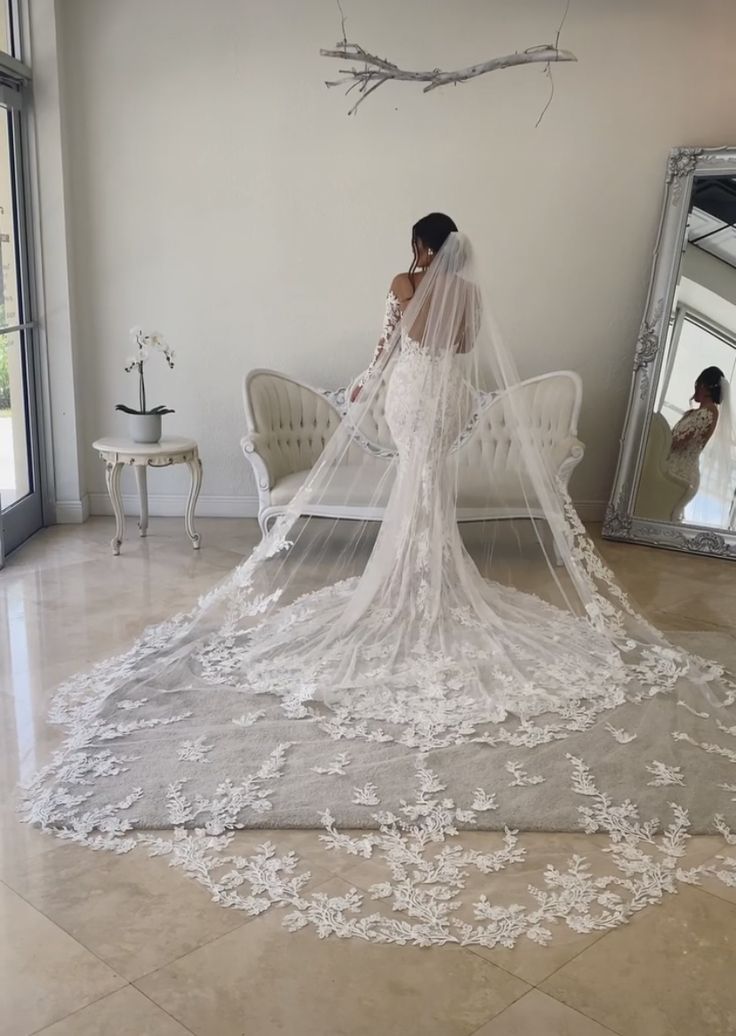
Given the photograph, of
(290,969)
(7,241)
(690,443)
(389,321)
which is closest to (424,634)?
(389,321)

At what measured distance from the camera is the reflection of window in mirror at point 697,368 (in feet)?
18.9

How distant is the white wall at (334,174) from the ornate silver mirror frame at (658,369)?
0.25 m

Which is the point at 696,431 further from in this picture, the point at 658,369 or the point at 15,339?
the point at 15,339

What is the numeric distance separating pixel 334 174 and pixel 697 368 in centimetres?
249

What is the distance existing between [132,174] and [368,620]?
11.7 ft

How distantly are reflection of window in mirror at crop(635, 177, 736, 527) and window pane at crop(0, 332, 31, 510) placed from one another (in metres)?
3.76

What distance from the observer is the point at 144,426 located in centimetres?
543

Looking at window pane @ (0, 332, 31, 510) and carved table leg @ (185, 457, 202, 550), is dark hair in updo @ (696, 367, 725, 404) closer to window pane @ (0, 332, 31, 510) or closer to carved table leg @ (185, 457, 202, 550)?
carved table leg @ (185, 457, 202, 550)

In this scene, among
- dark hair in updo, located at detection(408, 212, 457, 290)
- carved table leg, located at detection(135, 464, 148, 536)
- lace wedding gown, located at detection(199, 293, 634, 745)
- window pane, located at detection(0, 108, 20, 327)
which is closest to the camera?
lace wedding gown, located at detection(199, 293, 634, 745)

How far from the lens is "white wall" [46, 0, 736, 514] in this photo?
583 cm

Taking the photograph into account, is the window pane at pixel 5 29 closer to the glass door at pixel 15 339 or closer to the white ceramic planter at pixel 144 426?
the glass door at pixel 15 339

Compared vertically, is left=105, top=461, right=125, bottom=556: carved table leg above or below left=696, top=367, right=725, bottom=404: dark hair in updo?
below

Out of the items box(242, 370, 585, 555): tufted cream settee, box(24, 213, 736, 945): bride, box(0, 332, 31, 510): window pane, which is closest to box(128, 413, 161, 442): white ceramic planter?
box(242, 370, 585, 555): tufted cream settee

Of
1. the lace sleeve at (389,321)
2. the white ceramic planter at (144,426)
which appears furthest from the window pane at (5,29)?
the lace sleeve at (389,321)
